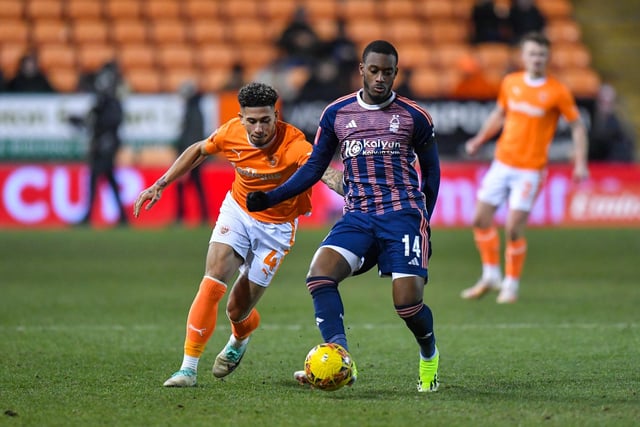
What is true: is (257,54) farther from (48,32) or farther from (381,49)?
(381,49)

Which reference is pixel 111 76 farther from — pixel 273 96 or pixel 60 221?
pixel 273 96

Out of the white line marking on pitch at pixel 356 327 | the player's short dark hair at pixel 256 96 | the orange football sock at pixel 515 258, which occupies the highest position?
the player's short dark hair at pixel 256 96

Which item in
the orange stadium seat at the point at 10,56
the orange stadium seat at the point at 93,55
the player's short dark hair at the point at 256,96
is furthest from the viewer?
the orange stadium seat at the point at 93,55

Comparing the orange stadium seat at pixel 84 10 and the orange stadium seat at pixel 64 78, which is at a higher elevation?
the orange stadium seat at pixel 84 10

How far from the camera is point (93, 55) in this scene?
22.9m

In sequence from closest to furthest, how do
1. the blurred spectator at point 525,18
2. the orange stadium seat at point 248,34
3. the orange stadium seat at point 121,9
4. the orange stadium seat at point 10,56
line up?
the orange stadium seat at point 10,56
the blurred spectator at point 525,18
the orange stadium seat at point 248,34
the orange stadium seat at point 121,9

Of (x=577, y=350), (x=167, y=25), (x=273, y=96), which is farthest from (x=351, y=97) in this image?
(x=167, y=25)

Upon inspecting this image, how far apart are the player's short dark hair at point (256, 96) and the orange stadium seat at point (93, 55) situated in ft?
53.9

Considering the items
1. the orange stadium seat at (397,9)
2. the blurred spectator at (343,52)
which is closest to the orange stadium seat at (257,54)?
the blurred spectator at (343,52)

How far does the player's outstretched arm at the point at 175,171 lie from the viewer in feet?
Result: 21.8

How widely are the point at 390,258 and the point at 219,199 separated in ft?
41.8

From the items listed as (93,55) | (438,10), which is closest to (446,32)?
(438,10)

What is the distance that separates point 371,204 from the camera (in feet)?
20.8

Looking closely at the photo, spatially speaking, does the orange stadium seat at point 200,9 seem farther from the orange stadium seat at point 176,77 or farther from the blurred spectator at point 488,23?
the blurred spectator at point 488,23
